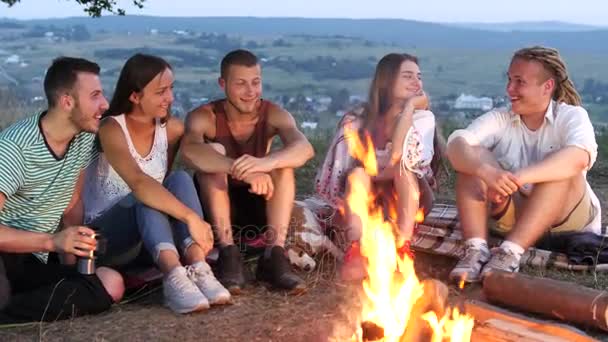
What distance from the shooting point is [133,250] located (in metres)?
5.05

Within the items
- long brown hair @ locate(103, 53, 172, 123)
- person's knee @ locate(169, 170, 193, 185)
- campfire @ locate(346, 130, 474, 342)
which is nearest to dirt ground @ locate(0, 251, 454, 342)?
campfire @ locate(346, 130, 474, 342)

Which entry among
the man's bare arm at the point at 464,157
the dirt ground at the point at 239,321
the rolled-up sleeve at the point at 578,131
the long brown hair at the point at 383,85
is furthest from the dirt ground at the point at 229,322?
the rolled-up sleeve at the point at 578,131

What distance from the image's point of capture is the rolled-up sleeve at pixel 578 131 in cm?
501

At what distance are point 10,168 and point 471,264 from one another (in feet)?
8.53

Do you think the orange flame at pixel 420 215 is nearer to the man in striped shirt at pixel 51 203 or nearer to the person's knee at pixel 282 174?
the person's knee at pixel 282 174

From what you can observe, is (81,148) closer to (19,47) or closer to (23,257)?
(23,257)

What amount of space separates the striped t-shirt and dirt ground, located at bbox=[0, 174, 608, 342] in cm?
55

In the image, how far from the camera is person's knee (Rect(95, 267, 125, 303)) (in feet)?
14.9

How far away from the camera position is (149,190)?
4.76 metres

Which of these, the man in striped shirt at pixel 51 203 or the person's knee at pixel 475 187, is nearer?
the man in striped shirt at pixel 51 203

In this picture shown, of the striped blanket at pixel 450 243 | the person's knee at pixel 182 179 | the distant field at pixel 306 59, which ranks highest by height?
the person's knee at pixel 182 179

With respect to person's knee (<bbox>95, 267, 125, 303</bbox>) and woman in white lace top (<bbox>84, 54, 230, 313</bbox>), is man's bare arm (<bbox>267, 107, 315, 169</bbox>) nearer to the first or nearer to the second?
woman in white lace top (<bbox>84, 54, 230, 313</bbox>)

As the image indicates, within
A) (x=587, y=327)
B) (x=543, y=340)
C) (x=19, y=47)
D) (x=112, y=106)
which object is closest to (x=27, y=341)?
(x=112, y=106)

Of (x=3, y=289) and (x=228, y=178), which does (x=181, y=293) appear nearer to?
(x=3, y=289)
